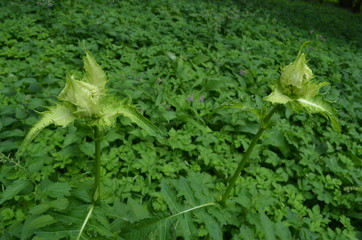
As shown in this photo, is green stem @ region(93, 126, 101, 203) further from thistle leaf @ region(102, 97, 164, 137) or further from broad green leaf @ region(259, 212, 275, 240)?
broad green leaf @ region(259, 212, 275, 240)

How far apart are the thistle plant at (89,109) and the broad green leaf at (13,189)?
81 cm

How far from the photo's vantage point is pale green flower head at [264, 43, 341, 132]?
1.35 meters

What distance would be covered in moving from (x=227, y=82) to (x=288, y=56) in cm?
216

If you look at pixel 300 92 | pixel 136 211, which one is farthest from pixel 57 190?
pixel 300 92

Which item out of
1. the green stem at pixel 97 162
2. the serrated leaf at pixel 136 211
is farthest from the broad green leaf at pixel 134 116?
the serrated leaf at pixel 136 211

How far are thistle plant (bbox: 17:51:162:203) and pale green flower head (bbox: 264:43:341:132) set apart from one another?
697 millimetres

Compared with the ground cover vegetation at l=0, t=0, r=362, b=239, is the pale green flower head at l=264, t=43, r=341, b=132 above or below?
above

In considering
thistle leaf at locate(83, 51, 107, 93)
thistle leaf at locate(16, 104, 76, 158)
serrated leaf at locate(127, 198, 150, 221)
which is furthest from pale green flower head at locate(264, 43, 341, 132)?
serrated leaf at locate(127, 198, 150, 221)

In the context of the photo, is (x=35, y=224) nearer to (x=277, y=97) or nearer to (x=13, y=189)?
(x=13, y=189)

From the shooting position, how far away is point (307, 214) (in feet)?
8.27

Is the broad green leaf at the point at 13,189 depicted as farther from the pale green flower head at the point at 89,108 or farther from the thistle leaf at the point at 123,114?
the thistle leaf at the point at 123,114

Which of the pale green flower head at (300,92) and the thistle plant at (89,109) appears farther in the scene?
the pale green flower head at (300,92)

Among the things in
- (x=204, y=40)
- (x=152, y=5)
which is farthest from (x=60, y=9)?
(x=204, y=40)

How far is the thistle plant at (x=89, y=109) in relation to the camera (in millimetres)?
1132
